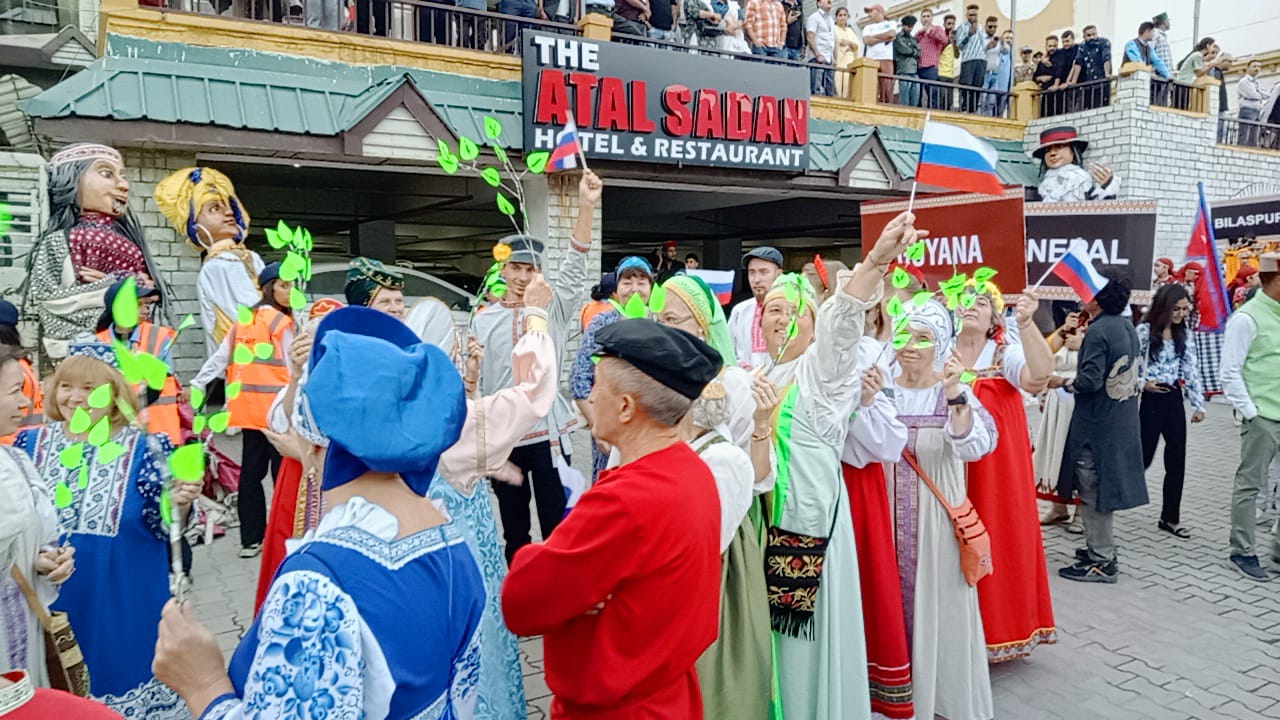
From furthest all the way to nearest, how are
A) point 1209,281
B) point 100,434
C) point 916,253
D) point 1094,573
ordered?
point 1209,281, point 1094,573, point 916,253, point 100,434

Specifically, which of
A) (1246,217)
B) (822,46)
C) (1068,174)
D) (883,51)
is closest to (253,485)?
(1068,174)

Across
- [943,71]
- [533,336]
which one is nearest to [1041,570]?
[533,336]

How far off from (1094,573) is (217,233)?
20.1ft

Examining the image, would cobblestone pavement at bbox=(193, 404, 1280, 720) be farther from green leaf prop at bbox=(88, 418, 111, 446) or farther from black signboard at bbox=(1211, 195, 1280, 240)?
black signboard at bbox=(1211, 195, 1280, 240)

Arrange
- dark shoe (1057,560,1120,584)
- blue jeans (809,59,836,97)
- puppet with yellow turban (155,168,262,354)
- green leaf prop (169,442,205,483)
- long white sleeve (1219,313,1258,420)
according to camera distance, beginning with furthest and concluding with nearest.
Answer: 1. blue jeans (809,59,836,97)
2. long white sleeve (1219,313,1258,420)
3. dark shoe (1057,560,1120,584)
4. puppet with yellow turban (155,168,262,354)
5. green leaf prop (169,442,205,483)

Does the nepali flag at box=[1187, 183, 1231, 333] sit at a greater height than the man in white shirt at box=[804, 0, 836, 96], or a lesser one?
lesser

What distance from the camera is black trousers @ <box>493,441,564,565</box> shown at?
4875 millimetres

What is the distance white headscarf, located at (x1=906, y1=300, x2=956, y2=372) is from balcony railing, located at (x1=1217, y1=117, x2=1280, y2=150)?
52.1 feet

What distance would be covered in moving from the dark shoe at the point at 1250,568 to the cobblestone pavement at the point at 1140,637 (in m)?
0.08

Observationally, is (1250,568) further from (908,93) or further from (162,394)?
(908,93)

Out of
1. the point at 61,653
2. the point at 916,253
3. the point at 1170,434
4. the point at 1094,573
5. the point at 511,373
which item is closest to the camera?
the point at 61,653

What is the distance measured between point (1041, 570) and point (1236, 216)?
8773mm

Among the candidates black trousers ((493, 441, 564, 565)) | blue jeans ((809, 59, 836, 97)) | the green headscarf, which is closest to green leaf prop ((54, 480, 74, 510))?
the green headscarf

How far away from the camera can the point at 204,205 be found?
5379 millimetres
